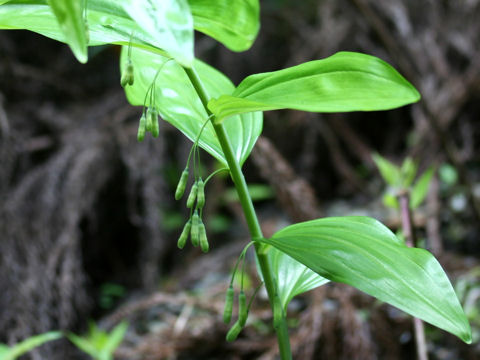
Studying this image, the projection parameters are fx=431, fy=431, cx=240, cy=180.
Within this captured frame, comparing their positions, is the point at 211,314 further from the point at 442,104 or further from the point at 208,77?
the point at 442,104

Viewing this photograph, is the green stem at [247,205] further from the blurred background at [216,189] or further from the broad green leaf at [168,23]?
the blurred background at [216,189]

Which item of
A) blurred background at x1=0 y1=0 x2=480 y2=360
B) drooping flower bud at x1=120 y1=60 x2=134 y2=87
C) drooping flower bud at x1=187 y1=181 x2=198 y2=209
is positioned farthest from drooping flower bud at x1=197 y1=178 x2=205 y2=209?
blurred background at x1=0 y1=0 x2=480 y2=360

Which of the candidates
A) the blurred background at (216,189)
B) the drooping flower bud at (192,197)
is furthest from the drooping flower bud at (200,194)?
the blurred background at (216,189)

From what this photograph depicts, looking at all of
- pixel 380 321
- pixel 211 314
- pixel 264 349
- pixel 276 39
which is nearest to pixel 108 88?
pixel 276 39

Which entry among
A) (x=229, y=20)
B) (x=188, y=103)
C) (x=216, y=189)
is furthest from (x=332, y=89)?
(x=216, y=189)

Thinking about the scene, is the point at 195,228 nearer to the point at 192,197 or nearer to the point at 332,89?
the point at 192,197
